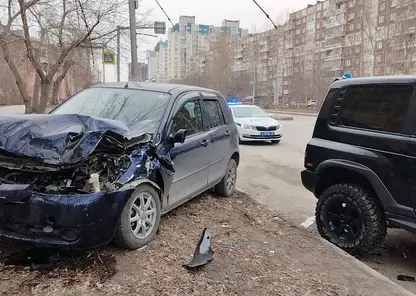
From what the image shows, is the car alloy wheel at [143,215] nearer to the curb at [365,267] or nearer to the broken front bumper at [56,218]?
the broken front bumper at [56,218]

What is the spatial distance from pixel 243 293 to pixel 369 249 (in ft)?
6.25

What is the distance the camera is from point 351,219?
4406 millimetres

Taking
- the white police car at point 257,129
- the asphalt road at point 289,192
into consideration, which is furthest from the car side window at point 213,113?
the white police car at point 257,129

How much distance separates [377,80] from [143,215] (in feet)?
9.67

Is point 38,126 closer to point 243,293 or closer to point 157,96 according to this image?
point 157,96

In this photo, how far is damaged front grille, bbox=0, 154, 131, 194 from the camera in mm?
3129

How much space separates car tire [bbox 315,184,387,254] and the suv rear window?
74 centimetres

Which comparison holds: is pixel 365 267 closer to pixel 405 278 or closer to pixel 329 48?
pixel 405 278

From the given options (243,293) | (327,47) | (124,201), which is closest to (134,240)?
(124,201)

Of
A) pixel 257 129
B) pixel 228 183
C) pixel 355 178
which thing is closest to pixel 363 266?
pixel 355 178

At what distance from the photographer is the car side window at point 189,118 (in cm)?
442

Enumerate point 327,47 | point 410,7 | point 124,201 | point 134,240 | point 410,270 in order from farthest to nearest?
1. point 327,47
2. point 410,7
3. point 410,270
4. point 134,240
5. point 124,201

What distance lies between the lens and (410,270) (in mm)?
4180

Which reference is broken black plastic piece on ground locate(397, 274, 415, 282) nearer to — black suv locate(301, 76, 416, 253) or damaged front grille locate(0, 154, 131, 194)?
black suv locate(301, 76, 416, 253)
